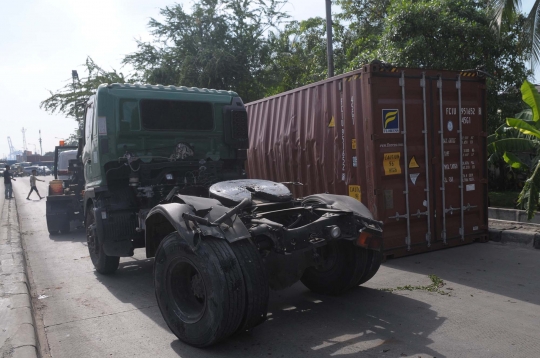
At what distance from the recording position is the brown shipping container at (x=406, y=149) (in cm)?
746

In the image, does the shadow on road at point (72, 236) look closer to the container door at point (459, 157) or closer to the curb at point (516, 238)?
the container door at point (459, 157)

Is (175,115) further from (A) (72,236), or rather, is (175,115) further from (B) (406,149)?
(A) (72,236)

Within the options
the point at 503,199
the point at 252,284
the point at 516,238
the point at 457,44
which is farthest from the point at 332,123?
the point at 503,199

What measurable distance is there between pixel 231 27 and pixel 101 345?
18916 mm

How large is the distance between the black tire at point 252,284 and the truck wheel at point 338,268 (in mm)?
1217

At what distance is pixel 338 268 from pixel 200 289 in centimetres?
179

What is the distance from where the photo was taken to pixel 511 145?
10.1 meters

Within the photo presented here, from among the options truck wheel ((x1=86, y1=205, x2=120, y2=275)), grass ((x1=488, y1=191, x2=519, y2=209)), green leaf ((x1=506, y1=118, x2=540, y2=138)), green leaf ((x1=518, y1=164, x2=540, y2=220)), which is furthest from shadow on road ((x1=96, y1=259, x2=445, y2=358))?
grass ((x1=488, y1=191, x2=519, y2=209))

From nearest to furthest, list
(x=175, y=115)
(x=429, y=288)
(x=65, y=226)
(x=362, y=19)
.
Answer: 1. (x=429, y=288)
2. (x=175, y=115)
3. (x=65, y=226)
4. (x=362, y=19)

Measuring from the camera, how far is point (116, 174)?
6980 mm

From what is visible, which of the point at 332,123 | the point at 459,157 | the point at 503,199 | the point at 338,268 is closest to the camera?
the point at 338,268

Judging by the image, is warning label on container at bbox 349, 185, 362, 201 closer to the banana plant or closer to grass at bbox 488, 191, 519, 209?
the banana plant

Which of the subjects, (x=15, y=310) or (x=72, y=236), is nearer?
(x=15, y=310)

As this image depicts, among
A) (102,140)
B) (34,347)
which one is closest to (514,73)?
(102,140)
